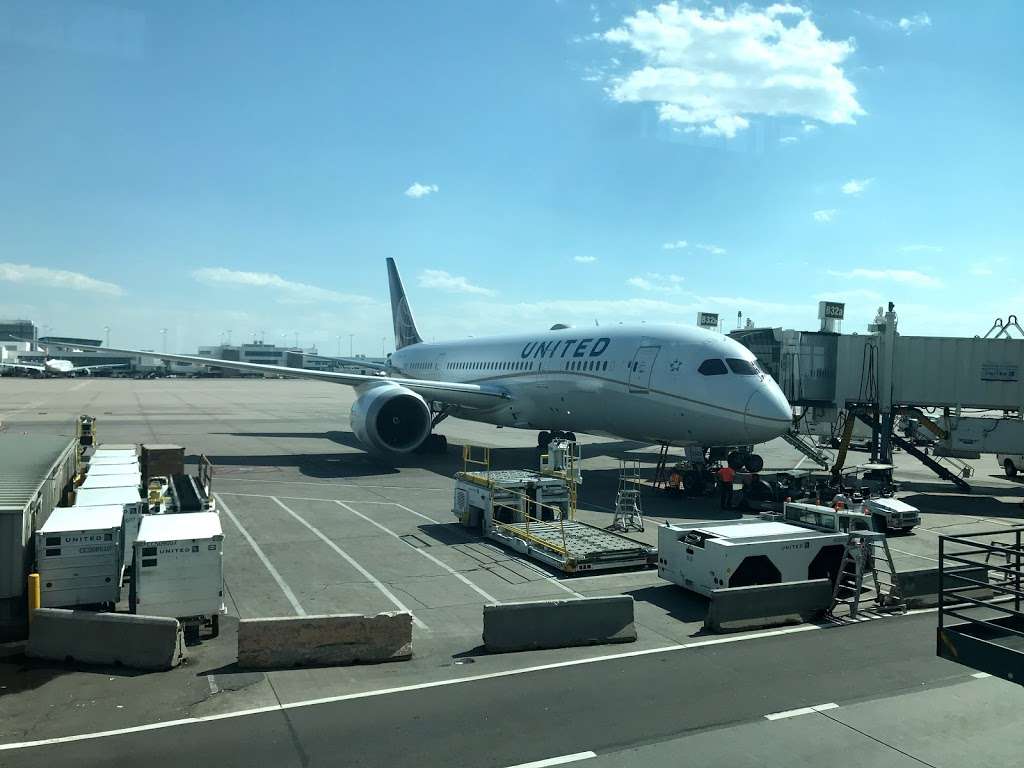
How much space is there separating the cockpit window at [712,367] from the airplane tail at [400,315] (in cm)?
3085

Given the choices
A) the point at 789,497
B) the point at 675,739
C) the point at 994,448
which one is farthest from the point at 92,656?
the point at 994,448

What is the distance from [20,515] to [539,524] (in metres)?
10.0

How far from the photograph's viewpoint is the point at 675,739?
8148 millimetres

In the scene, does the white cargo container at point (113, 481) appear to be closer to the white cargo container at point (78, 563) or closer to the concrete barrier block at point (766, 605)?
the white cargo container at point (78, 563)

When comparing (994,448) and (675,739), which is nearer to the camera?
(675,739)

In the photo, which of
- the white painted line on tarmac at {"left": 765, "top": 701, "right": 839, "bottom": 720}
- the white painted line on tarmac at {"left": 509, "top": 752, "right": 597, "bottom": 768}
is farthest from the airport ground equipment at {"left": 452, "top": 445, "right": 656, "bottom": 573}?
the white painted line on tarmac at {"left": 509, "top": 752, "right": 597, "bottom": 768}

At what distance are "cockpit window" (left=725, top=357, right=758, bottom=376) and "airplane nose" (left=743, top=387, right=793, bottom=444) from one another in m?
0.76

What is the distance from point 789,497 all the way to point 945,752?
47.7 feet

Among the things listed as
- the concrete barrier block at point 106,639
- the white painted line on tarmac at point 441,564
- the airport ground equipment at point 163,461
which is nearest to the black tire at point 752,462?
the white painted line on tarmac at point 441,564

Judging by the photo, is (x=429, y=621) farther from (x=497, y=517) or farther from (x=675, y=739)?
(x=497, y=517)

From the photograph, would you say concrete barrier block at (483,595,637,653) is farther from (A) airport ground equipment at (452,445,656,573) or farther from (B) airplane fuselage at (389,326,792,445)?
(B) airplane fuselage at (389,326,792,445)

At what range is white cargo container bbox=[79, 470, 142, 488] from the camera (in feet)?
52.7

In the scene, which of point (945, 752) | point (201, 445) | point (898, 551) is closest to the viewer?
point (945, 752)

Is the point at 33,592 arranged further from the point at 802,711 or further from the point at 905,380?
the point at 905,380
